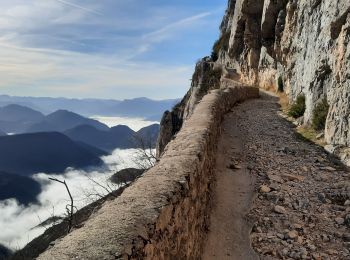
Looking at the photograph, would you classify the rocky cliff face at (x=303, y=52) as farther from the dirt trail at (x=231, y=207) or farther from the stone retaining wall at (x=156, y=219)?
the stone retaining wall at (x=156, y=219)

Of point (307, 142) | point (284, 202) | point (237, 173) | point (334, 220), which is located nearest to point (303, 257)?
point (334, 220)

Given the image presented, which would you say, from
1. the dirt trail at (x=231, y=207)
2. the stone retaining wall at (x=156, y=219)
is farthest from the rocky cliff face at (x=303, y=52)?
the stone retaining wall at (x=156, y=219)

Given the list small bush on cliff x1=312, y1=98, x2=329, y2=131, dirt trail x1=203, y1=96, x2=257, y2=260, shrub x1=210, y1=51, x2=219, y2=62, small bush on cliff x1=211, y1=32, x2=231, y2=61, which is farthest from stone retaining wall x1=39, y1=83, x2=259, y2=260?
shrub x1=210, y1=51, x2=219, y2=62

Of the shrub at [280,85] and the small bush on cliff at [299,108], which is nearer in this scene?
the small bush on cliff at [299,108]

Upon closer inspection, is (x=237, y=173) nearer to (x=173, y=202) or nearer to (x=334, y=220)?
(x=334, y=220)

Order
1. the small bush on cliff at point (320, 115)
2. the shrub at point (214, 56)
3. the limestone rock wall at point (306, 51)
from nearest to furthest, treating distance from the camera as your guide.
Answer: the limestone rock wall at point (306, 51), the small bush on cliff at point (320, 115), the shrub at point (214, 56)

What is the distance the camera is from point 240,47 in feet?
144

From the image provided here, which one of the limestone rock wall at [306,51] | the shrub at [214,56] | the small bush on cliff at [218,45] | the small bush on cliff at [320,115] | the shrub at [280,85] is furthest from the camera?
the shrub at [214,56]

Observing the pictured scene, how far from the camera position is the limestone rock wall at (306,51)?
12.1 meters

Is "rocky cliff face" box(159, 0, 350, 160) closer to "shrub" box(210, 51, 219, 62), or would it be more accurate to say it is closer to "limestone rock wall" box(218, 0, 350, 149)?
"limestone rock wall" box(218, 0, 350, 149)

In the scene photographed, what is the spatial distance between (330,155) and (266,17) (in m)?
24.1

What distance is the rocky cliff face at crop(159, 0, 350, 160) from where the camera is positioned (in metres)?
12.1

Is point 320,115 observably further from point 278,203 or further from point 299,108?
point 278,203

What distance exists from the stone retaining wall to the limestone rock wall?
246 inches
